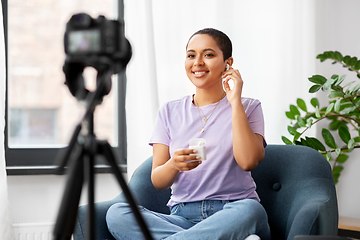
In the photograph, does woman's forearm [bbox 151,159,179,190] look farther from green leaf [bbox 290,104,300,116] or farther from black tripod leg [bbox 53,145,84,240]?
green leaf [bbox 290,104,300,116]

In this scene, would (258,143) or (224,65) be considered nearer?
(258,143)

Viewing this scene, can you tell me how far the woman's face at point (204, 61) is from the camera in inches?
54.0

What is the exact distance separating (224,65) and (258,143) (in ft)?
1.10

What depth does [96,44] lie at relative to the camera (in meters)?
0.57

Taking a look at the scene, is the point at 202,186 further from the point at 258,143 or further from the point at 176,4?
the point at 176,4

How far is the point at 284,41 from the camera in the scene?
7.44 ft

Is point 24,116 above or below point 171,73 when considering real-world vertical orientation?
below

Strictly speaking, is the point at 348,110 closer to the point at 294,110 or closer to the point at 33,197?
the point at 294,110

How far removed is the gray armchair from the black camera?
756mm

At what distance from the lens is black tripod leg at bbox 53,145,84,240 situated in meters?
0.52

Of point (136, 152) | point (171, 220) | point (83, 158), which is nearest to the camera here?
point (83, 158)

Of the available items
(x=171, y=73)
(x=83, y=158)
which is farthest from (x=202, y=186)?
(x=171, y=73)

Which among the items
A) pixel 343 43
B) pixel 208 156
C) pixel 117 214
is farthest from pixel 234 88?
pixel 343 43

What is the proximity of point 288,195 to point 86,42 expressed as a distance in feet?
3.56
